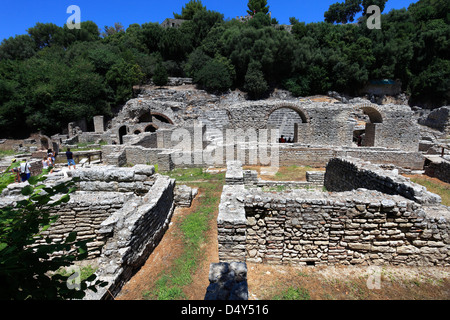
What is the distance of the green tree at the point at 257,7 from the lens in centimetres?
5144

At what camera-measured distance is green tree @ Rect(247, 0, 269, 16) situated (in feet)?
169

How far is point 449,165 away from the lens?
33.6 feet

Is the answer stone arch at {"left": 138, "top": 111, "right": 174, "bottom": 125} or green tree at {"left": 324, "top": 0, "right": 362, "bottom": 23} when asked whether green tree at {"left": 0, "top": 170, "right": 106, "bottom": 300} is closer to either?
stone arch at {"left": 138, "top": 111, "right": 174, "bottom": 125}

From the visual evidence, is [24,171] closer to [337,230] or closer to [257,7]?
[337,230]

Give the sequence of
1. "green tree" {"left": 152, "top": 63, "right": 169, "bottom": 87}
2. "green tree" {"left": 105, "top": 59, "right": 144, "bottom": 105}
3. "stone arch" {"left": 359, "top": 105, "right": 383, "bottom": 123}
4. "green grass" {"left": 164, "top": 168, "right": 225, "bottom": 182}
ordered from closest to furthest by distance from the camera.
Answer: "green grass" {"left": 164, "top": 168, "right": 225, "bottom": 182} → "stone arch" {"left": 359, "top": 105, "right": 383, "bottom": 123} → "green tree" {"left": 105, "top": 59, "right": 144, "bottom": 105} → "green tree" {"left": 152, "top": 63, "right": 169, "bottom": 87}

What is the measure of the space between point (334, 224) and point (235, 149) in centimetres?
926

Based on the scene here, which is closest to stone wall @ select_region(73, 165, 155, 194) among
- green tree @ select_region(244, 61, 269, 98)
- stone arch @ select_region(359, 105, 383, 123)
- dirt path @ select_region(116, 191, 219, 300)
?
dirt path @ select_region(116, 191, 219, 300)

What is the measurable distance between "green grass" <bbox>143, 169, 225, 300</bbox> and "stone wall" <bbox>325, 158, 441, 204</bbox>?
4.13 meters

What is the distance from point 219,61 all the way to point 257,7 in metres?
23.4

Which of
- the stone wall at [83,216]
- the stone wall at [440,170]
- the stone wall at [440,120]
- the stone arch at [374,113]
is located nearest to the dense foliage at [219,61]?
the stone wall at [440,120]

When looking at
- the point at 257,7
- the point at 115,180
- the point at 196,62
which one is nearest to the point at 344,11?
the point at 257,7

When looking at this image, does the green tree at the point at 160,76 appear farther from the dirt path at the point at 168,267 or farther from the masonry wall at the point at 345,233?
the masonry wall at the point at 345,233

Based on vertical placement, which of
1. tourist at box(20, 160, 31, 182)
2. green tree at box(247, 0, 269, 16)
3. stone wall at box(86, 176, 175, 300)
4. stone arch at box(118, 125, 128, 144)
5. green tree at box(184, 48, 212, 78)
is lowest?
stone wall at box(86, 176, 175, 300)
